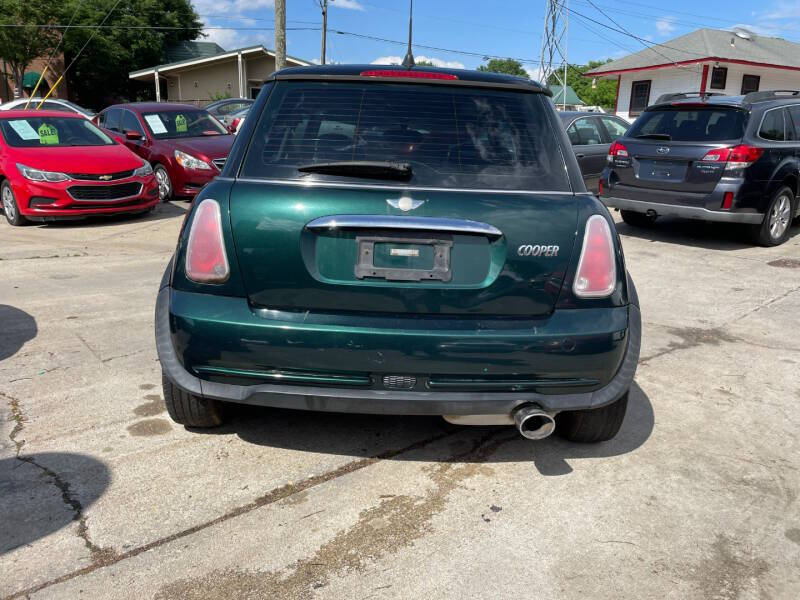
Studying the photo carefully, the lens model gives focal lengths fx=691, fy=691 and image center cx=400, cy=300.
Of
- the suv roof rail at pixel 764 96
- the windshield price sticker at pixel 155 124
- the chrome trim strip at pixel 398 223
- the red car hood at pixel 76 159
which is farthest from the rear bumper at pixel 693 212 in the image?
the windshield price sticker at pixel 155 124

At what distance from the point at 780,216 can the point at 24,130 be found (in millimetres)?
9822

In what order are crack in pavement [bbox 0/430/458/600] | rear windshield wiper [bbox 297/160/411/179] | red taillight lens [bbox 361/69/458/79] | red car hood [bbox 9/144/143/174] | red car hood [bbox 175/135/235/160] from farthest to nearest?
1. red car hood [bbox 175/135/235/160]
2. red car hood [bbox 9/144/143/174]
3. red taillight lens [bbox 361/69/458/79]
4. rear windshield wiper [bbox 297/160/411/179]
5. crack in pavement [bbox 0/430/458/600]

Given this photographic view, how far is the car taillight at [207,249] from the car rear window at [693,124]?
6869 millimetres

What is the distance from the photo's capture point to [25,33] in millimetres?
36688

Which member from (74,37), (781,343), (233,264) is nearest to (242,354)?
(233,264)

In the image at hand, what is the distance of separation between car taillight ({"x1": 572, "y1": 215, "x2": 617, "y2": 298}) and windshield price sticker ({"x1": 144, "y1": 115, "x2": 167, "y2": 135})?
9977mm

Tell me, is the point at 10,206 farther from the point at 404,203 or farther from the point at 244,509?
the point at 404,203

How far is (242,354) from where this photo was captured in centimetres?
265

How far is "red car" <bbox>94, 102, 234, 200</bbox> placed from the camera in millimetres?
10562

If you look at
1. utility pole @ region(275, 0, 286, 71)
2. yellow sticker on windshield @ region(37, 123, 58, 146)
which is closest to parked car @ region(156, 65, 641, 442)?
yellow sticker on windshield @ region(37, 123, 58, 146)

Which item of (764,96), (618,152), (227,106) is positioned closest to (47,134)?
(618,152)

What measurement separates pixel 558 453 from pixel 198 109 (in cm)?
1058

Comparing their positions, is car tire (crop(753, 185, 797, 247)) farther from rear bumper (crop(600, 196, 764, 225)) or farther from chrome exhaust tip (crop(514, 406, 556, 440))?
chrome exhaust tip (crop(514, 406, 556, 440))

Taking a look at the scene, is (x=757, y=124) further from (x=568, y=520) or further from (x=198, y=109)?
(x=198, y=109)
